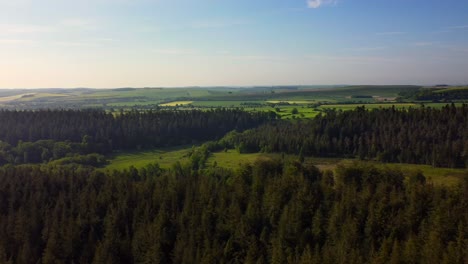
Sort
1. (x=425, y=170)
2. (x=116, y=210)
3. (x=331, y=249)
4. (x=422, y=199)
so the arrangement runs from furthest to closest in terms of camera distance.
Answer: (x=425, y=170) < (x=116, y=210) < (x=422, y=199) < (x=331, y=249)

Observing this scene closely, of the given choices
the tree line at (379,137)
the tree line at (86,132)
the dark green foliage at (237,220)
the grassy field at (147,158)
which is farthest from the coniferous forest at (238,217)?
A: the tree line at (86,132)

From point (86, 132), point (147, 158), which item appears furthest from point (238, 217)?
point (86, 132)

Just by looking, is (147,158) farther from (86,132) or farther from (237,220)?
(237,220)

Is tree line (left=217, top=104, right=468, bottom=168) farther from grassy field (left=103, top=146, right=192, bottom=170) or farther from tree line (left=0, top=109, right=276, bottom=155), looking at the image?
tree line (left=0, top=109, right=276, bottom=155)

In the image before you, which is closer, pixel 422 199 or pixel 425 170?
pixel 422 199

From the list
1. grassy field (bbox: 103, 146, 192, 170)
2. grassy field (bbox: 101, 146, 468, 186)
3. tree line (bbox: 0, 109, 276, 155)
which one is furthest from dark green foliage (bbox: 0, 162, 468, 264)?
tree line (bbox: 0, 109, 276, 155)

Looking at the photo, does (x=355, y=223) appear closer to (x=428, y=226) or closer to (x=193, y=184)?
(x=428, y=226)

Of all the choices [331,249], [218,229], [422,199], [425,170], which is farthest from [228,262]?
[425,170]

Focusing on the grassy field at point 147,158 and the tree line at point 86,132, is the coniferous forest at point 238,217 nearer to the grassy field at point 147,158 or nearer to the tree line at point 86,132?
the grassy field at point 147,158
